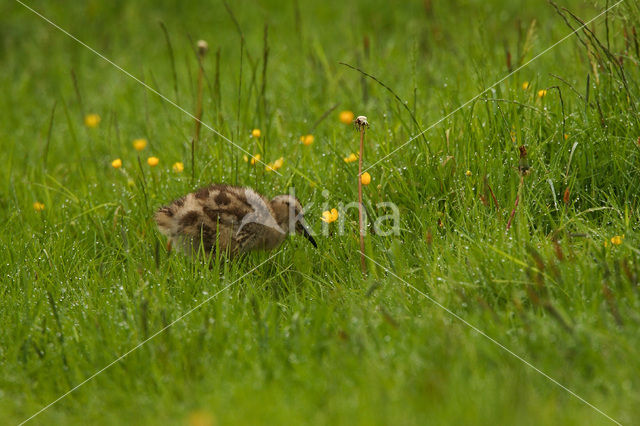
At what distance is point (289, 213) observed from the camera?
414 cm

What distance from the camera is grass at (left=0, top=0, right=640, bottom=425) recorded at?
8.32 ft

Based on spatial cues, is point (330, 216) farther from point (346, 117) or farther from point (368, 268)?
point (346, 117)

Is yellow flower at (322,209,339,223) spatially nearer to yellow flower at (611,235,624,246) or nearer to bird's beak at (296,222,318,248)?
bird's beak at (296,222,318,248)

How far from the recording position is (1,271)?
3.81 m

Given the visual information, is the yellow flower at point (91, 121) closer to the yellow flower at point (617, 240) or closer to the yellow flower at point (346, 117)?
the yellow flower at point (346, 117)

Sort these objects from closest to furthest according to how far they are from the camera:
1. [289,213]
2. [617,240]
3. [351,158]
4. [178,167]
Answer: [617,240] < [289,213] < [351,158] < [178,167]

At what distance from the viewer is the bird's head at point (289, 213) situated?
4.07m

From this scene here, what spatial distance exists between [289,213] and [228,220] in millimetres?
384

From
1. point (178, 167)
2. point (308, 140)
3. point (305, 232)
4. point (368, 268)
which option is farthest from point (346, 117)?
point (368, 268)

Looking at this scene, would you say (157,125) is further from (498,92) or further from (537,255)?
(537,255)

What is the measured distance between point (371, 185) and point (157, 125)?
275cm

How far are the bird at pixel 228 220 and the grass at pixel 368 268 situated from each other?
0.37 ft

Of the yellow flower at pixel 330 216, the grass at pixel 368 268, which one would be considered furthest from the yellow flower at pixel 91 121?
the yellow flower at pixel 330 216

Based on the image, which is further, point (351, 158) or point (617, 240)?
point (351, 158)
